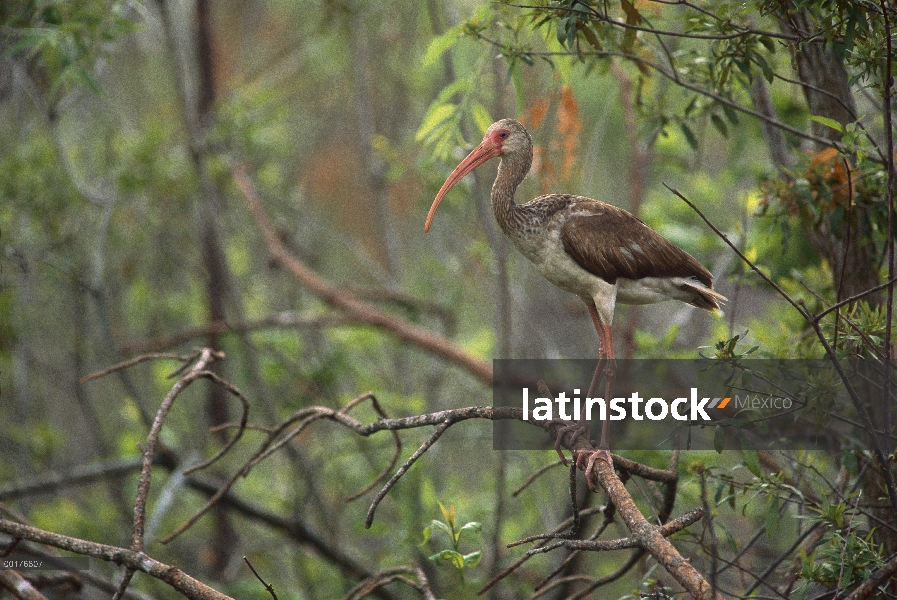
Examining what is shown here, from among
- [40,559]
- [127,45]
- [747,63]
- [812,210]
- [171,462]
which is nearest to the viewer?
[747,63]

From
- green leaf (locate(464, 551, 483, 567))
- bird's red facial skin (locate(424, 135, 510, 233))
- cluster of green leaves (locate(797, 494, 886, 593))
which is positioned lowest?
green leaf (locate(464, 551, 483, 567))

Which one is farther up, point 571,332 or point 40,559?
point 571,332

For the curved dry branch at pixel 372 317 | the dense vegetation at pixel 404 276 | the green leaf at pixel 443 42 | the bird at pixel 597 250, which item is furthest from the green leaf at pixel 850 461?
the curved dry branch at pixel 372 317

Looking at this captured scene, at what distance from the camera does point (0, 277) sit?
14.6 feet

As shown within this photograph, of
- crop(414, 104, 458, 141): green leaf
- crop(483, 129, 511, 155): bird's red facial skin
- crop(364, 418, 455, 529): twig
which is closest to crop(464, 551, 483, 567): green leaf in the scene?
crop(364, 418, 455, 529): twig

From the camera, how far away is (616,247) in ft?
9.02

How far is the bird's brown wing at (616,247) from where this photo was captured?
2.72m

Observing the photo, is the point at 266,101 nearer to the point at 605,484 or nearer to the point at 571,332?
the point at 571,332

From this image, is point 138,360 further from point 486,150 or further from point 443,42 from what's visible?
point 443,42

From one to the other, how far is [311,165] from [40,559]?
8.66 metres

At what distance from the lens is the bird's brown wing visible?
107 inches

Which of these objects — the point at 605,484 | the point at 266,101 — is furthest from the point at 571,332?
the point at 605,484

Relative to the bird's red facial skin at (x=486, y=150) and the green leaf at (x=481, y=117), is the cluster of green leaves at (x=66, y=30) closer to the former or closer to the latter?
the green leaf at (x=481, y=117)

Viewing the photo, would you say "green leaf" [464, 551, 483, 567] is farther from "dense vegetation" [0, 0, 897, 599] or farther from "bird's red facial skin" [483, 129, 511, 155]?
"bird's red facial skin" [483, 129, 511, 155]
